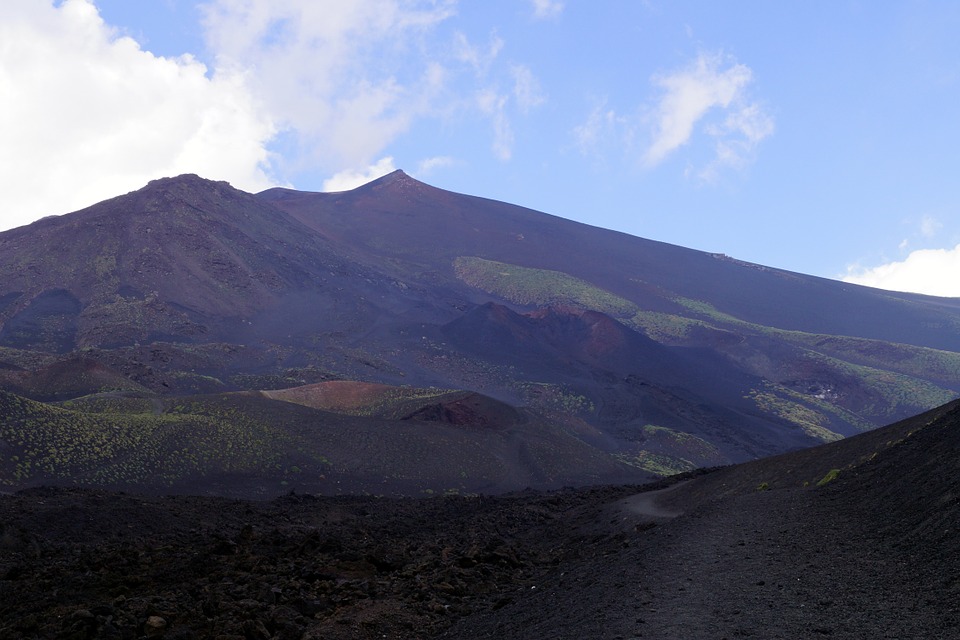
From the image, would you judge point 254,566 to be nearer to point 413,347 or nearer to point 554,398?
point 554,398

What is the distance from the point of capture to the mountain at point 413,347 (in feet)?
143

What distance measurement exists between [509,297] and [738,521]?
340ft

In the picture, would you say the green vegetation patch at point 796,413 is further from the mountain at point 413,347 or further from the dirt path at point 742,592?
the dirt path at point 742,592

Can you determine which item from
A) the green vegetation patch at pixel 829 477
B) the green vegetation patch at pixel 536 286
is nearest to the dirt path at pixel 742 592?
the green vegetation patch at pixel 829 477

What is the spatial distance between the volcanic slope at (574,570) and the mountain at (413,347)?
1795cm

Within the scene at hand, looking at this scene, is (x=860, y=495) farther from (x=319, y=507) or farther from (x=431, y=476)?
(x=431, y=476)

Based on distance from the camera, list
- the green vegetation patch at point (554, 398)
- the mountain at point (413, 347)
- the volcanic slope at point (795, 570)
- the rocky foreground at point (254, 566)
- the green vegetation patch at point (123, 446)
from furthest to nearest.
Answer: the green vegetation patch at point (554, 398) → the mountain at point (413, 347) → the green vegetation patch at point (123, 446) → the rocky foreground at point (254, 566) → the volcanic slope at point (795, 570)

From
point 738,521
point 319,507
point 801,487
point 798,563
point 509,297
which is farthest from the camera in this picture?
point 509,297

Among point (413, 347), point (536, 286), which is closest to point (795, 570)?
point (413, 347)

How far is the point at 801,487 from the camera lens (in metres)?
18.7

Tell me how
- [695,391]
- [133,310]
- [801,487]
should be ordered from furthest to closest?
[695,391] → [133,310] → [801,487]

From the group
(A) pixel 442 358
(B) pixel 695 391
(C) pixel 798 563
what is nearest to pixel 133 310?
(A) pixel 442 358

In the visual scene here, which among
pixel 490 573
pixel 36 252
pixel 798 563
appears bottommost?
pixel 490 573

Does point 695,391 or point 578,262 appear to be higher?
point 578,262
